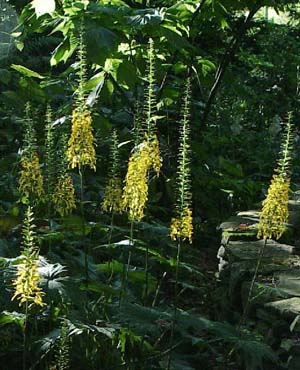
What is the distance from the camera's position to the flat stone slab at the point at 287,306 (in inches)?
123

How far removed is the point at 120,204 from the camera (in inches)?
118

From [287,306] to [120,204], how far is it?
89 cm

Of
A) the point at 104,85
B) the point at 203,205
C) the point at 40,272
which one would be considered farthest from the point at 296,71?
the point at 40,272

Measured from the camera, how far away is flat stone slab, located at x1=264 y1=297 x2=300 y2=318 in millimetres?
3131

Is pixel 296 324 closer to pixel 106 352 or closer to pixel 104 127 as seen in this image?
pixel 106 352

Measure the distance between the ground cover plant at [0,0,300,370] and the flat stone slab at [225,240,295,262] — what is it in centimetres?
30

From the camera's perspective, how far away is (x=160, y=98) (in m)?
4.84

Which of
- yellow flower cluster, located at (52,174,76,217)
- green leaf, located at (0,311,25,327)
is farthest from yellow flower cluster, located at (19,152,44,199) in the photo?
green leaf, located at (0,311,25,327)

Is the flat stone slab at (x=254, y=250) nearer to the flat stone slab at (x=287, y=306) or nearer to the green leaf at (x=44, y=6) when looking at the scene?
the flat stone slab at (x=287, y=306)

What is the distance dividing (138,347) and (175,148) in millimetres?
2742

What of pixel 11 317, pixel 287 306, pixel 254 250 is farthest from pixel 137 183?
pixel 254 250

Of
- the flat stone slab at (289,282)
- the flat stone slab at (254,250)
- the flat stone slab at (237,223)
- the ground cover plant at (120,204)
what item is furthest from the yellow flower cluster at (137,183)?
the flat stone slab at (237,223)

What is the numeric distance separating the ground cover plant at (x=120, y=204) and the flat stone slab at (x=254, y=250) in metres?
0.30

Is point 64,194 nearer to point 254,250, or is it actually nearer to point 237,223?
point 254,250
